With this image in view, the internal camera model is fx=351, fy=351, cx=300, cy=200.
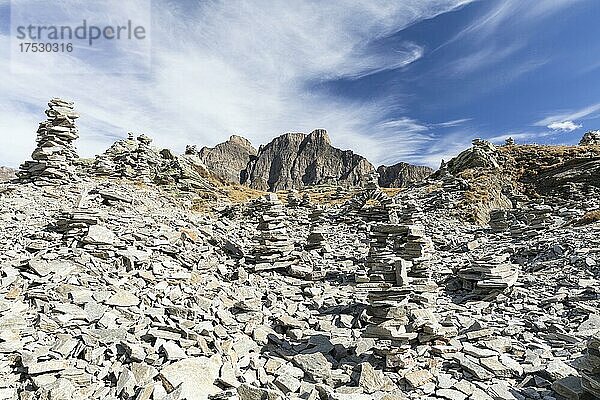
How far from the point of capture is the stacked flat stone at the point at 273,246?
17328mm

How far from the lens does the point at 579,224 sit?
73.5 feet

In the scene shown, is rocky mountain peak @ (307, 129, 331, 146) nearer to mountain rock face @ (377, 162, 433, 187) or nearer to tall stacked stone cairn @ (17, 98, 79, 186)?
mountain rock face @ (377, 162, 433, 187)

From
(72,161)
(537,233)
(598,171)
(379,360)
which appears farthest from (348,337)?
(598,171)

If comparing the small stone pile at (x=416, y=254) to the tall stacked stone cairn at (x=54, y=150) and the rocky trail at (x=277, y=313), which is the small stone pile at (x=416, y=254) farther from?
the tall stacked stone cairn at (x=54, y=150)

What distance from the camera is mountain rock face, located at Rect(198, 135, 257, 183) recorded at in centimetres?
13862

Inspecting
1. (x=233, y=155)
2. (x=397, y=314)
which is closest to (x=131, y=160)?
(x=397, y=314)

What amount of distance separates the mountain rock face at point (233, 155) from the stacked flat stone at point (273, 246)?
117m

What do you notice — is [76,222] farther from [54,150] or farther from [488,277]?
[54,150]

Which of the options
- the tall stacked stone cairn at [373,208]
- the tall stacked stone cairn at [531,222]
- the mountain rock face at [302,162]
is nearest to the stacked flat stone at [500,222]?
the tall stacked stone cairn at [531,222]

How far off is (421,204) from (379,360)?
33.6 meters

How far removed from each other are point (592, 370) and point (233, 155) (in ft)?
481

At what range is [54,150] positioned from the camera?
28.9 m

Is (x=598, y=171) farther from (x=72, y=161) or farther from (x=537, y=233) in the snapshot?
(x=72, y=161)

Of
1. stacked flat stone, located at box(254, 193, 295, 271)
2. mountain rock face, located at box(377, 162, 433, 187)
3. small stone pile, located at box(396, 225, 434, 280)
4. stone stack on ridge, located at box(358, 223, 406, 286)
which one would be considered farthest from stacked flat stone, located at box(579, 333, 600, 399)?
mountain rock face, located at box(377, 162, 433, 187)
